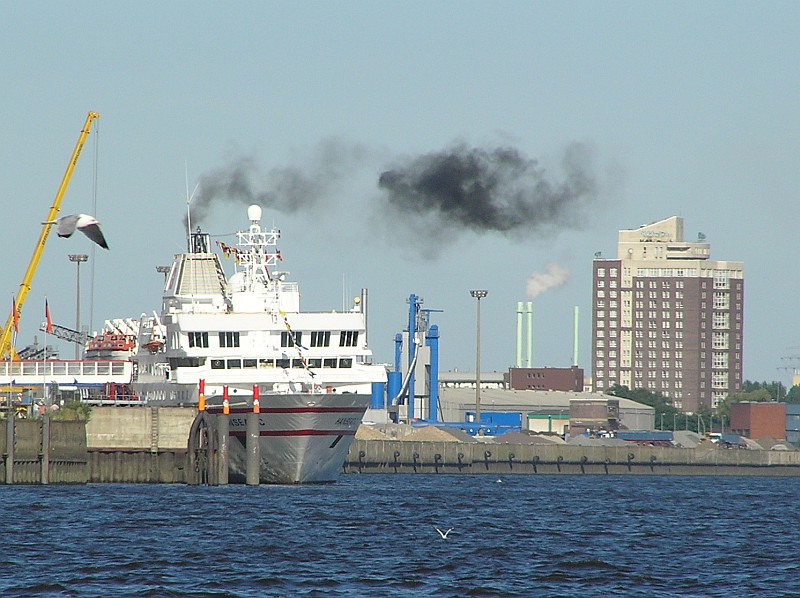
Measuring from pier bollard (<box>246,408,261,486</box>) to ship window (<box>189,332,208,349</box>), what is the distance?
7.04m

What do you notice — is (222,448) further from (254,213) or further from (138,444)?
(254,213)

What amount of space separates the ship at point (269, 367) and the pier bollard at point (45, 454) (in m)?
8.04

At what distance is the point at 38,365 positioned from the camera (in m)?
106

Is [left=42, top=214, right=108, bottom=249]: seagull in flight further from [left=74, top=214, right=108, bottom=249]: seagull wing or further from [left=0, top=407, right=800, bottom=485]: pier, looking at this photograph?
[left=0, top=407, right=800, bottom=485]: pier

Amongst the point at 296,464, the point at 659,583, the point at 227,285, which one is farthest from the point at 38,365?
the point at 659,583

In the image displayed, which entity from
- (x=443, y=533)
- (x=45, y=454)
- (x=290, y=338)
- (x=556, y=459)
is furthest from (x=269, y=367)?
(x=556, y=459)

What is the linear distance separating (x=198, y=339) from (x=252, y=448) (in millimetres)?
8391

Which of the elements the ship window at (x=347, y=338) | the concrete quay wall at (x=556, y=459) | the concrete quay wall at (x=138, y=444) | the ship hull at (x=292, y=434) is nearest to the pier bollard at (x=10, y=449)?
the concrete quay wall at (x=138, y=444)

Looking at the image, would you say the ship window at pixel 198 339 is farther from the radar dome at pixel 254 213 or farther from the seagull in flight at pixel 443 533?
the seagull in flight at pixel 443 533

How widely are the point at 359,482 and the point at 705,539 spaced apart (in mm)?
40907

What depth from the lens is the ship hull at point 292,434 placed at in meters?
85.9

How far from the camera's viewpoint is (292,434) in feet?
283

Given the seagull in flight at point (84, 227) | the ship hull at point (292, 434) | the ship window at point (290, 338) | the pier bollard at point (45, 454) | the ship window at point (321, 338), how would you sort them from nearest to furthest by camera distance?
the seagull in flight at point (84, 227) < the pier bollard at point (45, 454) < the ship hull at point (292, 434) < the ship window at point (290, 338) < the ship window at point (321, 338)

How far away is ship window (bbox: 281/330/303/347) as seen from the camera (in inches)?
3575
